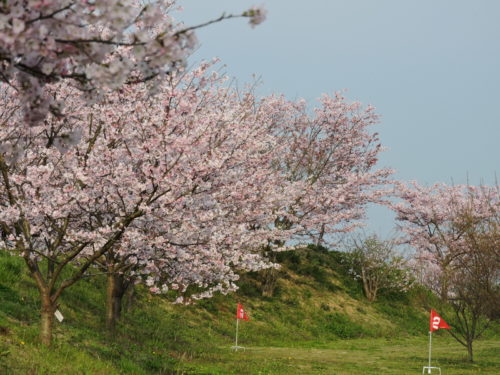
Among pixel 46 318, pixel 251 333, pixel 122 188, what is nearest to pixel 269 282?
pixel 251 333

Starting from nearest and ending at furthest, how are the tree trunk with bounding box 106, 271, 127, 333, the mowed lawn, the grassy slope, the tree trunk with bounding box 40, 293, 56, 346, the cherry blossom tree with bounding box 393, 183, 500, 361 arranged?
1. the tree trunk with bounding box 40, 293, 56, 346
2. the grassy slope
3. the mowed lawn
4. the tree trunk with bounding box 106, 271, 127, 333
5. the cherry blossom tree with bounding box 393, 183, 500, 361

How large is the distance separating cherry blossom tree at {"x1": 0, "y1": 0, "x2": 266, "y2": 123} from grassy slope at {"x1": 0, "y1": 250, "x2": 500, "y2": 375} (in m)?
5.74

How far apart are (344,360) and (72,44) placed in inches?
694

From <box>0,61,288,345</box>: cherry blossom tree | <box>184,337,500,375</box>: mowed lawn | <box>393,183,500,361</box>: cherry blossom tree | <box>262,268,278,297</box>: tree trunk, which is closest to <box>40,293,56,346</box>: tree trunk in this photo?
<box>0,61,288,345</box>: cherry blossom tree

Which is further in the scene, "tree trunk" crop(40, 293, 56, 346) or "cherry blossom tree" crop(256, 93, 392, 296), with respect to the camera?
"cherry blossom tree" crop(256, 93, 392, 296)

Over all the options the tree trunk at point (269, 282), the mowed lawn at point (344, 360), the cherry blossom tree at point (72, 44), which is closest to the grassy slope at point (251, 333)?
the mowed lawn at point (344, 360)

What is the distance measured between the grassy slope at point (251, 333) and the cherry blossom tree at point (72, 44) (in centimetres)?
574

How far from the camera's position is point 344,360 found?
63.9ft

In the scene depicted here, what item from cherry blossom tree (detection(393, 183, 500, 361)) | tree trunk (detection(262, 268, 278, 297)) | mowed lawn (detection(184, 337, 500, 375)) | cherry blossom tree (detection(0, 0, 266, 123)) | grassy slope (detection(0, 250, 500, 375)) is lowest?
mowed lawn (detection(184, 337, 500, 375))

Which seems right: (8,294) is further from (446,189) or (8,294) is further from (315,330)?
(446,189)

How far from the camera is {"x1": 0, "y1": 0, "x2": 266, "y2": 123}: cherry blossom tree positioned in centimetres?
354

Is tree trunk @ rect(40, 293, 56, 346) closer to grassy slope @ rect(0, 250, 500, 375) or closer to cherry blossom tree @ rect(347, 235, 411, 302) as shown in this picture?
grassy slope @ rect(0, 250, 500, 375)

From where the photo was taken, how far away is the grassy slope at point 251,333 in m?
11.8

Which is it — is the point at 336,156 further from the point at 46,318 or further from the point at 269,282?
the point at 46,318
